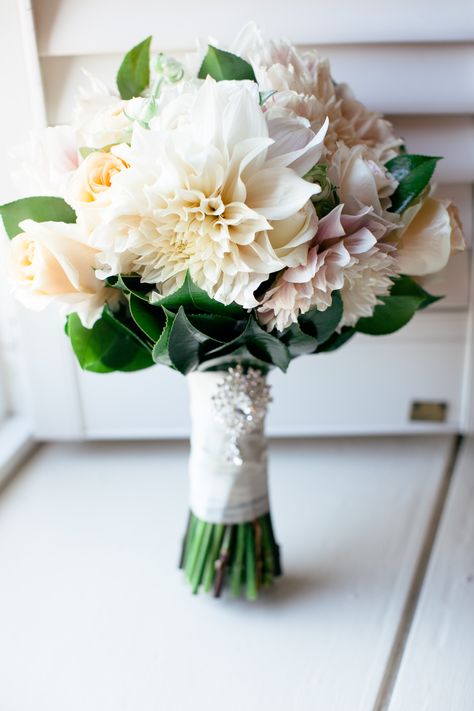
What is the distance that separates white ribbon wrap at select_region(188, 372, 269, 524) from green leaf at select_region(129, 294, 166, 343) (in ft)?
0.32

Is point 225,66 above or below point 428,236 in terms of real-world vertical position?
above

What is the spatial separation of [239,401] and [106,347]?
128 mm

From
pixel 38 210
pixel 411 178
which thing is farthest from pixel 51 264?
pixel 411 178

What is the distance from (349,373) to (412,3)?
420 millimetres

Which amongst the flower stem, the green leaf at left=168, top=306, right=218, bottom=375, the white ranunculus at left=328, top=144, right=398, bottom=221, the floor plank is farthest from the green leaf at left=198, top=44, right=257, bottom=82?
the floor plank

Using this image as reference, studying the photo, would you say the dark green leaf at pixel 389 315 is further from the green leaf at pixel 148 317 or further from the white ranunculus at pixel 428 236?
the green leaf at pixel 148 317

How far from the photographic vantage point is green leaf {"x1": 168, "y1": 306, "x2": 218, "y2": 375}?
57 centimetres

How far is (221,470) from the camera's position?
0.72 m

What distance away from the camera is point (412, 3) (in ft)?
2.49

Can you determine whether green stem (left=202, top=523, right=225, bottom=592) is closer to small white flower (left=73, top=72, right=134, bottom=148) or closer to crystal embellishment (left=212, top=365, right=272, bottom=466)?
crystal embellishment (left=212, top=365, right=272, bottom=466)

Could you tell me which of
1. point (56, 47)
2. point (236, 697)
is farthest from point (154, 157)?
point (236, 697)

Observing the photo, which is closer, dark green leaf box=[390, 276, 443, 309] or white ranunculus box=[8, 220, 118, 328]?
white ranunculus box=[8, 220, 118, 328]

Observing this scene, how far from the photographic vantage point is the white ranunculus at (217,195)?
0.52m

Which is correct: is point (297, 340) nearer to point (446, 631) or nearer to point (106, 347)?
point (106, 347)
